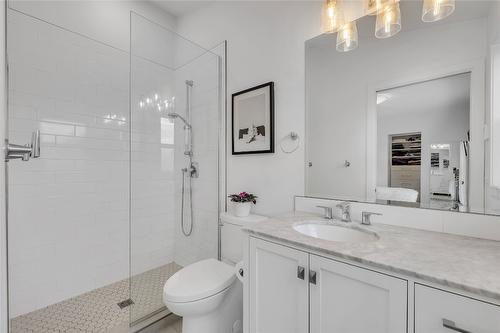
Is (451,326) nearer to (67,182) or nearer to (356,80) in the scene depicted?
(356,80)

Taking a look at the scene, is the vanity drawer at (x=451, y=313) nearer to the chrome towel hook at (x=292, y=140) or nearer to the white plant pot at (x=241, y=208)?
the chrome towel hook at (x=292, y=140)

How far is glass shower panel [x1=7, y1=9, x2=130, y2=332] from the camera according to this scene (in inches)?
67.7

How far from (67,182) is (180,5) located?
2.03m

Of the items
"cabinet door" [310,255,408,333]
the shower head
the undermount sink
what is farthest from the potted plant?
"cabinet door" [310,255,408,333]

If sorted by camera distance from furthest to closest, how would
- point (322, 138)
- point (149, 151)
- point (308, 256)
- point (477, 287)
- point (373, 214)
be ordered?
point (149, 151) < point (322, 138) < point (373, 214) < point (308, 256) < point (477, 287)

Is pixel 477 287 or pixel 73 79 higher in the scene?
pixel 73 79

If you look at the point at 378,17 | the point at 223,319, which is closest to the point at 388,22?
the point at 378,17

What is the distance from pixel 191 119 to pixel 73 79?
40.1 inches

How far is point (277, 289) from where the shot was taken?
3.55ft

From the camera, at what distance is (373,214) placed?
4.25 ft

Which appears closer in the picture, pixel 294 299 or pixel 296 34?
pixel 294 299

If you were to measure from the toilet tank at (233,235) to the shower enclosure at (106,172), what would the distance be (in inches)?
8.2

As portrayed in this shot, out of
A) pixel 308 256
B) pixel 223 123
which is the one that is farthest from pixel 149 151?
pixel 308 256

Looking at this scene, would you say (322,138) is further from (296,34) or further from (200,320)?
(200,320)
